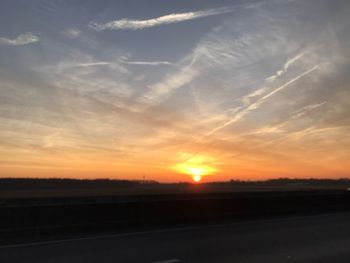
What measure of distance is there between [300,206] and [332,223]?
5.53 m

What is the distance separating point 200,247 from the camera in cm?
1155

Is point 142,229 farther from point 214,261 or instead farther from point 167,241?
point 214,261

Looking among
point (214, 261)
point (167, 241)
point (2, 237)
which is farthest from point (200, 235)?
point (2, 237)

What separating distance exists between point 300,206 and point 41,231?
14340mm

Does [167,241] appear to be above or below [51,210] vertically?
below

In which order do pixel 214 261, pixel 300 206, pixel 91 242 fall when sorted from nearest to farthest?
1. pixel 214 261
2. pixel 91 242
3. pixel 300 206

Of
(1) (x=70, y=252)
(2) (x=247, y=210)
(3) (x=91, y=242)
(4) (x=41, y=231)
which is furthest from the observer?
(2) (x=247, y=210)

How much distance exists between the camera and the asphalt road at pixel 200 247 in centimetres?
1009

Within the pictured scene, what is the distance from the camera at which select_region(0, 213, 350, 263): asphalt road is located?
1009cm

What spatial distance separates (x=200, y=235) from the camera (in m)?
13.8

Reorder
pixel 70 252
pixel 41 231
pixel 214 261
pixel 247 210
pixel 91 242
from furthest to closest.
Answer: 1. pixel 247 210
2. pixel 41 231
3. pixel 91 242
4. pixel 70 252
5. pixel 214 261

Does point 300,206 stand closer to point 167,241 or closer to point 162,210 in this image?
point 162,210

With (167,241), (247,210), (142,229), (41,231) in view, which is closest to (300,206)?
(247,210)

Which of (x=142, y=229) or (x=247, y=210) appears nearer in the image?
(x=142, y=229)
